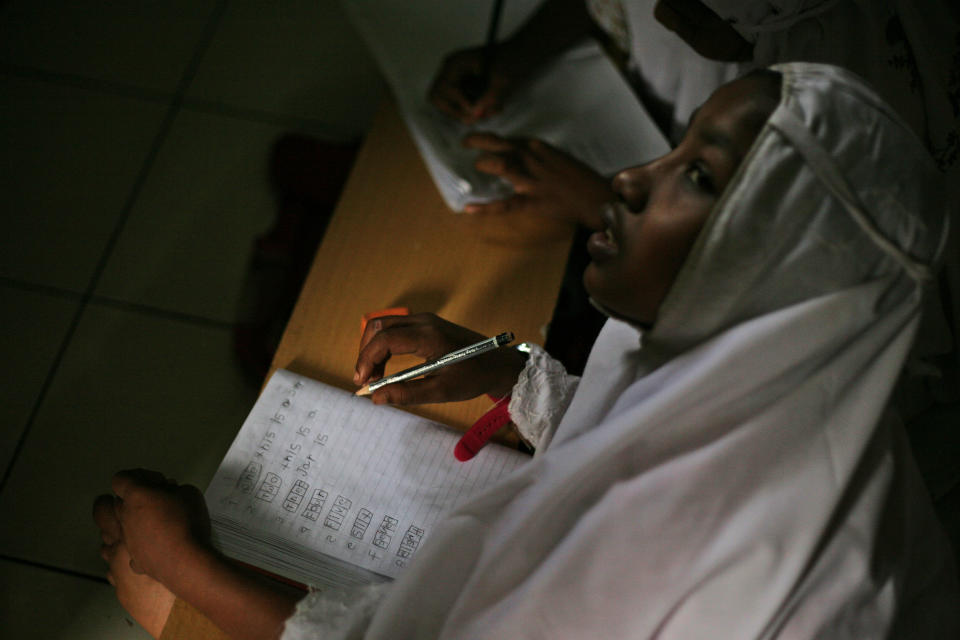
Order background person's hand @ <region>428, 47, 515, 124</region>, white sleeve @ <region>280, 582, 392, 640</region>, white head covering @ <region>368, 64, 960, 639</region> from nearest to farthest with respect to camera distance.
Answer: white head covering @ <region>368, 64, 960, 639</region> < white sleeve @ <region>280, 582, 392, 640</region> < background person's hand @ <region>428, 47, 515, 124</region>

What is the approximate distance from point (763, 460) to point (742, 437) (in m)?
0.03

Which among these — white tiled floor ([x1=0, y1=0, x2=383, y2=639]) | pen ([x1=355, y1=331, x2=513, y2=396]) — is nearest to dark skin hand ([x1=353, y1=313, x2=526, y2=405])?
pen ([x1=355, y1=331, x2=513, y2=396])

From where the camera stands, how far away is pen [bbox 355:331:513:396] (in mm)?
756

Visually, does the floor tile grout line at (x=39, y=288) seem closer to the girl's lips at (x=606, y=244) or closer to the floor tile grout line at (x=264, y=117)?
the floor tile grout line at (x=264, y=117)

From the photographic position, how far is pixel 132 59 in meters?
1.66

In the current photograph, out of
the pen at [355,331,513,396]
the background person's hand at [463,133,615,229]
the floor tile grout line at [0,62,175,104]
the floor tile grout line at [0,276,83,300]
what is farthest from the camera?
the floor tile grout line at [0,62,175,104]

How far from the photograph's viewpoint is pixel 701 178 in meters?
0.54

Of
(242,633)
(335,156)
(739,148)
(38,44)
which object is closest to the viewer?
(739,148)

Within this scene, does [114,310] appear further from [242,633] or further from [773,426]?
[773,426]

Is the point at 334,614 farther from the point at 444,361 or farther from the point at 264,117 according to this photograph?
the point at 264,117

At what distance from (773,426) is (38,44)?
6.05ft

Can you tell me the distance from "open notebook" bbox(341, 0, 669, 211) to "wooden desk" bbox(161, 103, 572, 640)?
0.06m

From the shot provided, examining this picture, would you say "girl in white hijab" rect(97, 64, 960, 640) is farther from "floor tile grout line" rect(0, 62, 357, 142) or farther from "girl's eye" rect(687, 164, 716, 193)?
"floor tile grout line" rect(0, 62, 357, 142)

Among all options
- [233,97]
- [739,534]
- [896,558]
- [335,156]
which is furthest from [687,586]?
[233,97]
